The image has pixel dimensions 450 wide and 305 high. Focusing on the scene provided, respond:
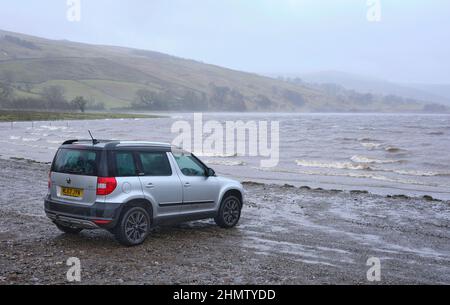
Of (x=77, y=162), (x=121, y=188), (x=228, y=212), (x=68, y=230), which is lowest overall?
(x=68, y=230)

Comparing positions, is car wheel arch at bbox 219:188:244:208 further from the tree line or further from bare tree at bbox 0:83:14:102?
bare tree at bbox 0:83:14:102

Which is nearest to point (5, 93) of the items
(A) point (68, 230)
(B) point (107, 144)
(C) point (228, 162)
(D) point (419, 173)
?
(C) point (228, 162)

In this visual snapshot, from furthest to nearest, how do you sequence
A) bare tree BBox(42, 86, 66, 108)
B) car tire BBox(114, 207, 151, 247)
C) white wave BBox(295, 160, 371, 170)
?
bare tree BBox(42, 86, 66, 108), white wave BBox(295, 160, 371, 170), car tire BBox(114, 207, 151, 247)

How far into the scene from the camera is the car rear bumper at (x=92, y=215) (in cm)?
924

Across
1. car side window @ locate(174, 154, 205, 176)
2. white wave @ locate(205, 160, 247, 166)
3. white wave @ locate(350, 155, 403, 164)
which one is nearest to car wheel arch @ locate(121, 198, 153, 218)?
car side window @ locate(174, 154, 205, 176)

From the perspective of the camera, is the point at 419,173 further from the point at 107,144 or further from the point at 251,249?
the point at 107,144

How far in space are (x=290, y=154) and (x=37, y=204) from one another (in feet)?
96.7

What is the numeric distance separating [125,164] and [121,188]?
1.66 feet

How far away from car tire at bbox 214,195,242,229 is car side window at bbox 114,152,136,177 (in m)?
2.65

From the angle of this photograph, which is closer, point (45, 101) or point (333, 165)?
point (333, 165)

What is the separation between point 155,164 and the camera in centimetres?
1031

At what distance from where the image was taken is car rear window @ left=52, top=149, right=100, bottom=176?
31.1ft
